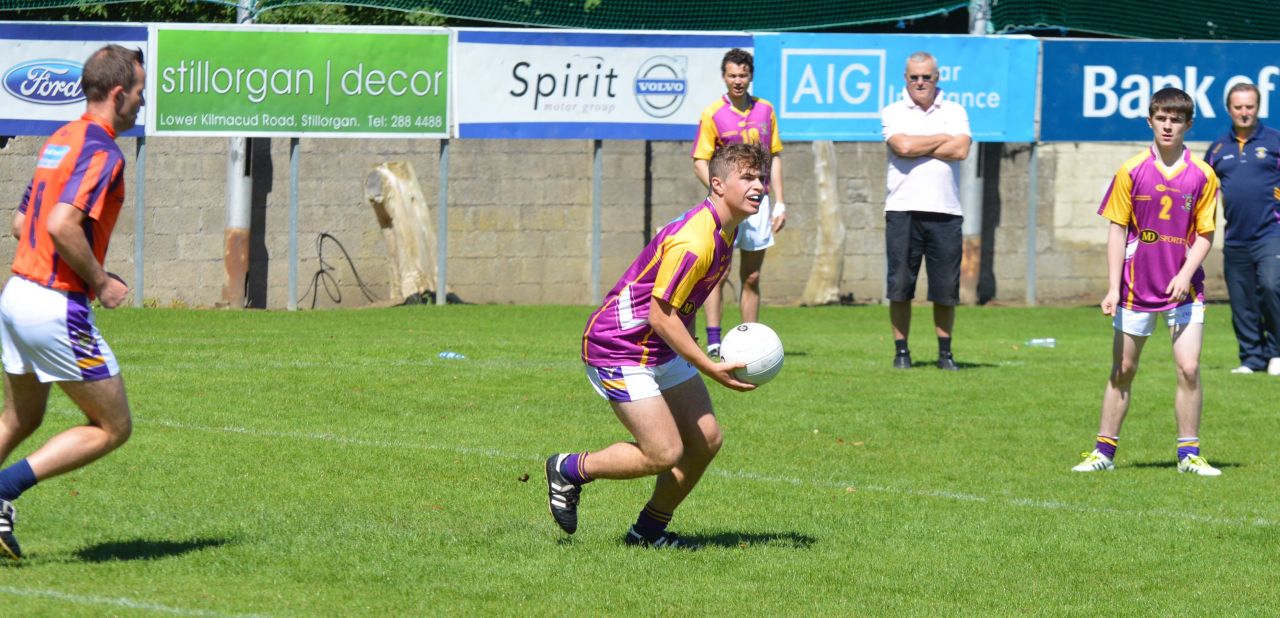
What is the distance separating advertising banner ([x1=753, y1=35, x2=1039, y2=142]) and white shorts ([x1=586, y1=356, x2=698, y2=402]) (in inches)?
464

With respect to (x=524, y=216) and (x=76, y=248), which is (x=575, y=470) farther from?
(x=524, y=216)

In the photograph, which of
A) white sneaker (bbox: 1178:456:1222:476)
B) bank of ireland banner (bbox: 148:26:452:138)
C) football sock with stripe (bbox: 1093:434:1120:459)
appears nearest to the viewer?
white sneaker (bbox: 1178:456:1222:476)

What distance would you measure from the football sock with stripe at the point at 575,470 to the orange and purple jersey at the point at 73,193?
6.37ft

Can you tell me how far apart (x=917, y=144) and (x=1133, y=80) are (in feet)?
23.7

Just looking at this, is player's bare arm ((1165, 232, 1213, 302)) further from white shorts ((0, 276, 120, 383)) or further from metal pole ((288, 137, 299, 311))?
metal pole ((288, 137, 299, 311))

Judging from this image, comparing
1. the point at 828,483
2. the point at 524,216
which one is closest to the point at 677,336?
the point at 828,483

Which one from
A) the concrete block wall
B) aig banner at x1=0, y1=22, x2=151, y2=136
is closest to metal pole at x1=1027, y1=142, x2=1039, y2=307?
the concrete block wall

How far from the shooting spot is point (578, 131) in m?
18.2

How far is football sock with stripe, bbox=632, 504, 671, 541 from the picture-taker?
696cm

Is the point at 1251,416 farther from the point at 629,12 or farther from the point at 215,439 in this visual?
the point at 629,12

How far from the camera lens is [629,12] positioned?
20.3 meters

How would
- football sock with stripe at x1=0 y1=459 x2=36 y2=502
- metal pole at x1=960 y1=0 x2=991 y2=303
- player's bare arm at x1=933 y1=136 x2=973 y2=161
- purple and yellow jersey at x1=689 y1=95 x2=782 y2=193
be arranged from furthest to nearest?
metal pole at x1=960 y1=0 x2=991 y2=303, player's bare arm at x1=933 y1=136 x2=973 y2=161, purple and yellow jersey at x1=689 y1=95 x2=782 y2=193, football sock with stripe at x1=0 y1=459 x2=36 y2=502

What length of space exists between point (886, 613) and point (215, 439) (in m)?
4.68

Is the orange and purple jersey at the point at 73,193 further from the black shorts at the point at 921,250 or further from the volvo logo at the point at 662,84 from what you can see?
the volvo logo at the point at 662,84
